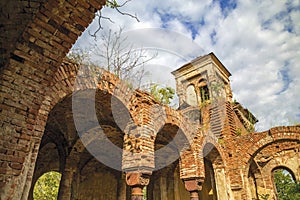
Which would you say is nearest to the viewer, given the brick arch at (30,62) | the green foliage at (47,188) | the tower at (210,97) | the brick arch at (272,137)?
the brick arch at (30,62)

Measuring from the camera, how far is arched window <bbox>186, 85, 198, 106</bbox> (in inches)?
690

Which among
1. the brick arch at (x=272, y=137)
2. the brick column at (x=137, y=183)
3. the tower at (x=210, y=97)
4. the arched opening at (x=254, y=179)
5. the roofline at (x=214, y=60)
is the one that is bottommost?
the brick column at (x=137, y=183)

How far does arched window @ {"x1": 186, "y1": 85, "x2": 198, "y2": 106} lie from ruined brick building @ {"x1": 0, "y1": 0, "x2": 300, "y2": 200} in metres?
0.08

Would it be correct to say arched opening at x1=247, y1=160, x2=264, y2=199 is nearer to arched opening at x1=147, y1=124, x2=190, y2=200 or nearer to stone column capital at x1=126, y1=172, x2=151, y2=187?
arched opening at x1=147, y1=124, x2=190, y2=200

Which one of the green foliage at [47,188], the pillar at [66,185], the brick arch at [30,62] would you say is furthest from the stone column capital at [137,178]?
the green foliage at [47,188]

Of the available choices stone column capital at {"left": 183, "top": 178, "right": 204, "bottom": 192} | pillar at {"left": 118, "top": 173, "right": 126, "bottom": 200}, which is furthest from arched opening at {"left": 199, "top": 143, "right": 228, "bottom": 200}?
pillar at {"left": 118, "top": 173, "right": 126, "bottom": 200}

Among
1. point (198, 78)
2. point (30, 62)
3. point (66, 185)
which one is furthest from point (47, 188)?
point (30, 62)

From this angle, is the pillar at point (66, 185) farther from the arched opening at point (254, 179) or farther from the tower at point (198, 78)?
the tower at point (198, 78)

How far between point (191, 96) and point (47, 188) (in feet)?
44.5

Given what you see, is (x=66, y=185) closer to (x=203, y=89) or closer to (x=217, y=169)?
(x=217, y=169)

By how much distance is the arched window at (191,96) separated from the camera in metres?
17.5

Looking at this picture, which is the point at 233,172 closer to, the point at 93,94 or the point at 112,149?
the point at 112,149

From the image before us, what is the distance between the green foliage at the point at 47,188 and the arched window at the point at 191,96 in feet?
41.0

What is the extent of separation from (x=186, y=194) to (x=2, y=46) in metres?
11.5
